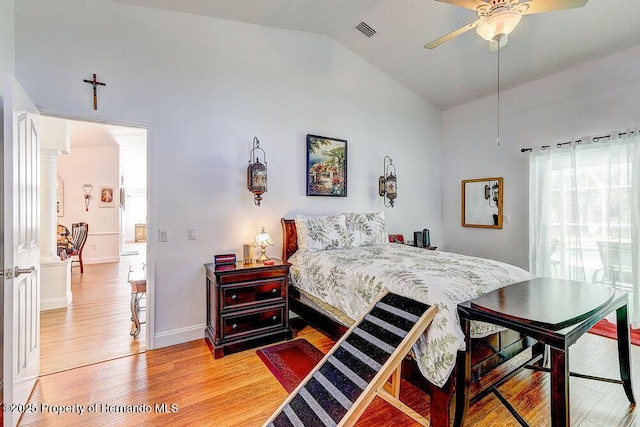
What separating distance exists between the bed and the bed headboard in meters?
0.01

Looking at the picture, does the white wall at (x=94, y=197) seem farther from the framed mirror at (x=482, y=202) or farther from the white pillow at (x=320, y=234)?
the framed mirror at (x=482, y=202)

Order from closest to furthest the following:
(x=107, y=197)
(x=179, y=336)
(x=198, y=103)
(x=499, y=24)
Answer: (x=499, y=24), (x=179, y=336), (x=198, y=103), (x=107, y=197)

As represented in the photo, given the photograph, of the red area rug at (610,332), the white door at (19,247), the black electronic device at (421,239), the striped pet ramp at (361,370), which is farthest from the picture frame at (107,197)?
the red area rug at (610,332)

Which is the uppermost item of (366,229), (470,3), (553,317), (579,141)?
(470,3)

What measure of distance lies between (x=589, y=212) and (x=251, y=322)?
13.7ft

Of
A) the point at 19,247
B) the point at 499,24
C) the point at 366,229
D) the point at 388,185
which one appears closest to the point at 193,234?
the point at 19,247

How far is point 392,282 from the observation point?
219 cm

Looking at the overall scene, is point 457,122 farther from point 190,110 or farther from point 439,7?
point 190,110

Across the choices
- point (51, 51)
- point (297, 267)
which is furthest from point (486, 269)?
point (51, 51)

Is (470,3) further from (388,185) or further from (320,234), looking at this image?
(388,185)

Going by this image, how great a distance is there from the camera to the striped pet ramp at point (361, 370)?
164 cm

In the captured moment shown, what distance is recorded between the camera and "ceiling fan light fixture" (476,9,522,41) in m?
1.97

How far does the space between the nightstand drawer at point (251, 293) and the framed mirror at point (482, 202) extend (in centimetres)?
357

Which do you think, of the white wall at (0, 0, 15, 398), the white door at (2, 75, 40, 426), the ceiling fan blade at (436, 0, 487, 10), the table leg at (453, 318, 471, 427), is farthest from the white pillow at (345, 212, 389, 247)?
the white wall at (0, 0, 15, 398)
